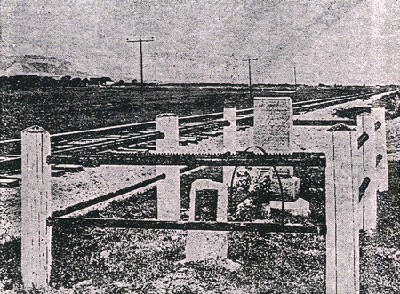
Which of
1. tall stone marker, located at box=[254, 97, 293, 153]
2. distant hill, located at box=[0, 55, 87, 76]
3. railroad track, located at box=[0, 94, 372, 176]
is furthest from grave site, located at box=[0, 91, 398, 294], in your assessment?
distant hill, located at box=[0, 55, 87, 76]

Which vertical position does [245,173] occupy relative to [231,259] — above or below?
above

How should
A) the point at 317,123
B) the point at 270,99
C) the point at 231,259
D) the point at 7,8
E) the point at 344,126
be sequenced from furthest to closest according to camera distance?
the point at 317,123
the point at 7,8
the point at 270,99
the point at 231,259
the point at 344,126

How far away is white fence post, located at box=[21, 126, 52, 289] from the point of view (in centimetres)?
370

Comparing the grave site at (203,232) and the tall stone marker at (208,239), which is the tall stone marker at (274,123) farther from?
the tall stone marker at (208,239)

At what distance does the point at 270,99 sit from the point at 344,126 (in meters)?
4.26

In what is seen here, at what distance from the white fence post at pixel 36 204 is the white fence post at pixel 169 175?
1939 mm

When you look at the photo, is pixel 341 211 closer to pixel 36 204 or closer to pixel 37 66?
pixel 36 204

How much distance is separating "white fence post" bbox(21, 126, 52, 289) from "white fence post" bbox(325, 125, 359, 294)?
1.82m

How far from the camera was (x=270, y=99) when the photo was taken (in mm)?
7617

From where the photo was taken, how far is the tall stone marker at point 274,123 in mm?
7578

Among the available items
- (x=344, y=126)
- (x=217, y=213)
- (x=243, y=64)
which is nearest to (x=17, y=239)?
(x=217, y=213)

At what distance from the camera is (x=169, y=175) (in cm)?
562

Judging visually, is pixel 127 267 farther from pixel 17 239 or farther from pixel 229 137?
pixel 229 137

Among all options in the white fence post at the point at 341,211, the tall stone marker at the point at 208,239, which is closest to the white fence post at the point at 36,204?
the tall stone marker at the point at 208,239
